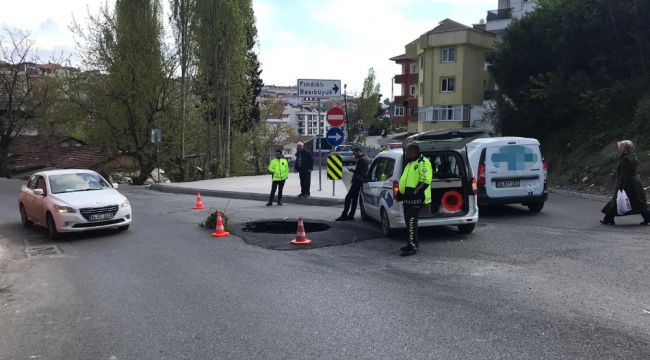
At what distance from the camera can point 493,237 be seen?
9.84 meters

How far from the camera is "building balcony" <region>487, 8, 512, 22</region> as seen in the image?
4881cm

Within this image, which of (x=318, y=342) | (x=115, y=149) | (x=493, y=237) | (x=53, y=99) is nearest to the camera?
(x=318, y=342)

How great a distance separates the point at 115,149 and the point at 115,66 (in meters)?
4.68

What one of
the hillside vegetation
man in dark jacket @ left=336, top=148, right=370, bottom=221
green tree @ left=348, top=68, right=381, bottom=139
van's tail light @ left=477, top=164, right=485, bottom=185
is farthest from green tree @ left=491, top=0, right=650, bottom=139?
green tree @ left=348, top=68, right=381, bottom=139

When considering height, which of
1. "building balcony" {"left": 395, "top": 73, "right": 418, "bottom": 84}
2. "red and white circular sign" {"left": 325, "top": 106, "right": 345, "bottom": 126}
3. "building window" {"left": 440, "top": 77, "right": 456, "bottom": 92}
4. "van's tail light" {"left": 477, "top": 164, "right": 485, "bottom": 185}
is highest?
"building balcony" {"left": 395, "top": 73, "right": 418, "bottom": 84}

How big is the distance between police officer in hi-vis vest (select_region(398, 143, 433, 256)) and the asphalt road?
299mm

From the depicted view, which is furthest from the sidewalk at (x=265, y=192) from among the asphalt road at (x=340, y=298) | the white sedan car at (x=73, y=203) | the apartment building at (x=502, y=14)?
the apartment building at (x=502, y=14)

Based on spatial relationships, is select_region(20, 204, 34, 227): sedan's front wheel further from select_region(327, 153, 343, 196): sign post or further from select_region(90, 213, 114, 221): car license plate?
select_region(327, 153, 343, 196): sign post

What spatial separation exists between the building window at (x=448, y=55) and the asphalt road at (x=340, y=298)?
39.4m

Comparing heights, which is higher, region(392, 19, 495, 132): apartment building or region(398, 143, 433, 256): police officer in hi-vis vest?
region(392, 19, 495, 132): apartment building

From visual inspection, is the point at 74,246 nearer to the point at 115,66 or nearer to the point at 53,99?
the point at 115,66

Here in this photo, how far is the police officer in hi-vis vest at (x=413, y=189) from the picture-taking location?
8.48 metres

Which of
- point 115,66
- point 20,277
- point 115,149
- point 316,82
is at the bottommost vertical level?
point 20,277

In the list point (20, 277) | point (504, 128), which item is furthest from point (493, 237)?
point (504, 128)
